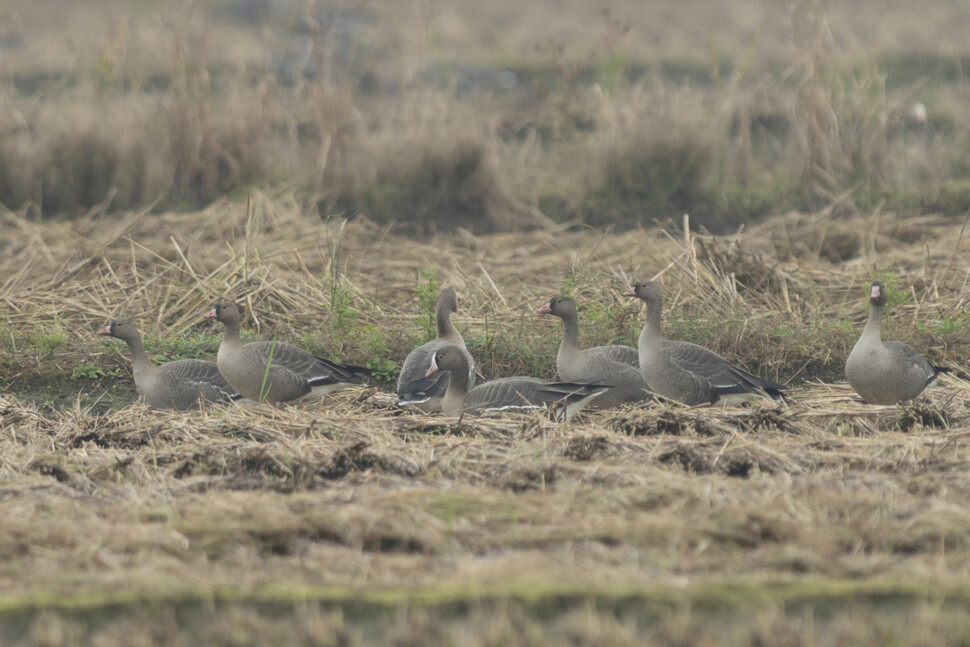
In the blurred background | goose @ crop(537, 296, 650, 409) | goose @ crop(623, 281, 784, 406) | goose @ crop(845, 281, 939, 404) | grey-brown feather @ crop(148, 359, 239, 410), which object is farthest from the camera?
the blurred background

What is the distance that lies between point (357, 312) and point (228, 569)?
5086 millimetres

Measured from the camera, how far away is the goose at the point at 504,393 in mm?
7098

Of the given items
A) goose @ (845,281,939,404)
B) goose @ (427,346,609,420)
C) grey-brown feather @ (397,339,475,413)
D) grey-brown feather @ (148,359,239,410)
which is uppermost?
goose @ (845,281,939,404)

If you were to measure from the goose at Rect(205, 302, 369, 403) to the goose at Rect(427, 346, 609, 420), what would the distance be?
0.92 m

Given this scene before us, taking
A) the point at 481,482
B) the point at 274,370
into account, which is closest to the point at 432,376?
the point at 274,370

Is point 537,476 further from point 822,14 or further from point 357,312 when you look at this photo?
point 822,14

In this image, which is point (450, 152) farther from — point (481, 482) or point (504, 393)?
point (481, 482)

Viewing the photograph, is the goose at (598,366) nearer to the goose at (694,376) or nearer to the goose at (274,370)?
the goose at (694,376)

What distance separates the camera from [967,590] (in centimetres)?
391

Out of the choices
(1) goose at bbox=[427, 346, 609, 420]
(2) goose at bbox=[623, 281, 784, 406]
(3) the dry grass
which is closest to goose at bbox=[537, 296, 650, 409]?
(2) goose at bbox=[623, 281, 784, 406]

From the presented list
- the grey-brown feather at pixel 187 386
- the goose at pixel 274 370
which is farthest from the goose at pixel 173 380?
the goose at pixel 274 370

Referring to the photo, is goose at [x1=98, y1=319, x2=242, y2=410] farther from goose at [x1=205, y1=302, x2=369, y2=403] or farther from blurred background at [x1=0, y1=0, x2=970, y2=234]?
blurred background at [x1=0, y1=0, x2=970, y2=234]

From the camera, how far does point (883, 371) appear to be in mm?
7254

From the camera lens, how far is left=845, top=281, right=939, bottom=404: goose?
23.8ft
